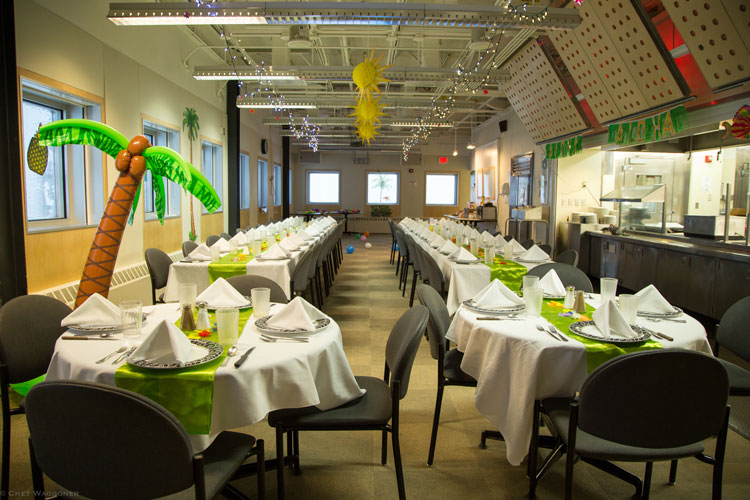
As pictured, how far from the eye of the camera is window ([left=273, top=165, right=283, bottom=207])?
17.1m

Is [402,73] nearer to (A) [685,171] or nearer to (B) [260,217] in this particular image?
(A) [685,171]

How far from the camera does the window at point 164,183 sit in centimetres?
741

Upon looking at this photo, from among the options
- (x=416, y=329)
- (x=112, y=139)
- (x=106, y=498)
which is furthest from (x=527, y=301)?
(x=112, y=139)

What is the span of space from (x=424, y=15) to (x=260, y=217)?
10.3 m

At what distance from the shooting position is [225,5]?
5.04 m

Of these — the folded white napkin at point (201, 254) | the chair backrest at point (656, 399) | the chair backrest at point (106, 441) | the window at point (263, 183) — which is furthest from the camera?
the window at point (263, 183)

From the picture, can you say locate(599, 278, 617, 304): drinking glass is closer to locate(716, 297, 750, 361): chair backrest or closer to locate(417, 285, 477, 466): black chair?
locate(716, 297, 750, 361): chair backrest

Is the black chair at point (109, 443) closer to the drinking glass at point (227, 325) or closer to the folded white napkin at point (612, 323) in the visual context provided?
the drinking glass at point (227, 325)

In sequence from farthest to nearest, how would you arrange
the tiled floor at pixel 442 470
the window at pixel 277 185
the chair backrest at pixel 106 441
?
the window at pixel 277 185 < the tiled floor at pixel 442 470 < the chair backrest at pixel 106 441

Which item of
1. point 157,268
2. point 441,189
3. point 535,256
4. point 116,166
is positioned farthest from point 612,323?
point 441,189

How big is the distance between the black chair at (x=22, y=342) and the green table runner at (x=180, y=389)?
0.79 m

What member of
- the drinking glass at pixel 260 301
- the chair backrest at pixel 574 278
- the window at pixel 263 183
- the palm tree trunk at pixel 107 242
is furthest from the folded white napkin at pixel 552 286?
the window at pixel 263 183

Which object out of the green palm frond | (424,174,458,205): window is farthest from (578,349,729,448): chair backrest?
(424,174,458,205): window

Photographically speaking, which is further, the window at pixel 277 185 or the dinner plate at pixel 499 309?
the window at pixel 277 185
